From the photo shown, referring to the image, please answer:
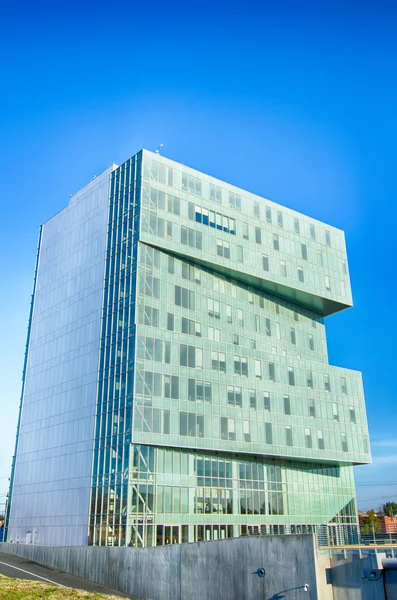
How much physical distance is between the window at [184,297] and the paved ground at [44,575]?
97.9 feet

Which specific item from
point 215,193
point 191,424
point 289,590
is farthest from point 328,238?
point 289,590

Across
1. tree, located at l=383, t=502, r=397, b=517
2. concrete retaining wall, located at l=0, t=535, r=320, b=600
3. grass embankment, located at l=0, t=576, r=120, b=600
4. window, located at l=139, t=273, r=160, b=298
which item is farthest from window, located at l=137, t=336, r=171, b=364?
tree, located at l=383, t=502, r=397, b=517

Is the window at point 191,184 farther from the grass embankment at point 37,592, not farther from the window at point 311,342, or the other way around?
the grass embankment at point 37,592

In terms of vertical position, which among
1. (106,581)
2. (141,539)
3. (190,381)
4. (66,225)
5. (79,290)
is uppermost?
(66,225)

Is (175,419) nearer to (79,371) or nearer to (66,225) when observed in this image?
(79,371)

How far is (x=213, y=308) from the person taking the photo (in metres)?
70.2

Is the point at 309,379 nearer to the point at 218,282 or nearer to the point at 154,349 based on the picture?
the point at 218,282

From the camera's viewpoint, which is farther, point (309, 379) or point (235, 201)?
point (309, 379)

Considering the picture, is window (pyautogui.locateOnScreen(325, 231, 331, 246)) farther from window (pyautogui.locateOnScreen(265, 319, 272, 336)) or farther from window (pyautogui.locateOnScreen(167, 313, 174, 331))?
window (pyautogui.locateOnScreen(167, 313, 174, 331))

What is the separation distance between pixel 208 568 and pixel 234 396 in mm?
25344

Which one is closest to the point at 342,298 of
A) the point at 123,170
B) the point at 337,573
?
the point at 123,170

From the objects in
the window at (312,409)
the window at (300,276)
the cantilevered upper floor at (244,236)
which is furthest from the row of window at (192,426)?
the window at (300,276)

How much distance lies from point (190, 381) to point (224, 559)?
77.7 ft

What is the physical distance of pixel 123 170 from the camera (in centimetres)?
7138
